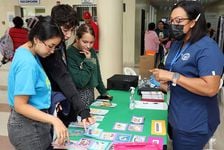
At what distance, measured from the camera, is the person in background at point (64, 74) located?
4.63 feet

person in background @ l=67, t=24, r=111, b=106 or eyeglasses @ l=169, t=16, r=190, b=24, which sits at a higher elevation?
eyeglasses @ l=169, t=16, r=190, b=24

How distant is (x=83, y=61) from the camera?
73.6 inches

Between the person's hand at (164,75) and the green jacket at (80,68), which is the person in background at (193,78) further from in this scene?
the green jacket at (80,68)

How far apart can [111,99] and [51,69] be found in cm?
90

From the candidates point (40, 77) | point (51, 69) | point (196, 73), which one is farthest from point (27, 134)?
point (196, 73)

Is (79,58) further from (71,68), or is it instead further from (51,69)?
(51,69)

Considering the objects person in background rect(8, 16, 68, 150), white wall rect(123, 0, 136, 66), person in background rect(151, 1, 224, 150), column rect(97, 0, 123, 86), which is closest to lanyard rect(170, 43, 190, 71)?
person in background rect(151, 1, 224, 150)

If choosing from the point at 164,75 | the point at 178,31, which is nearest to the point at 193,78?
the point at 164,75

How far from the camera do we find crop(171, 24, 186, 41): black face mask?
4.88 ft

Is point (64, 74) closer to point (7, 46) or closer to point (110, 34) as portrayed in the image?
point (110, 34)

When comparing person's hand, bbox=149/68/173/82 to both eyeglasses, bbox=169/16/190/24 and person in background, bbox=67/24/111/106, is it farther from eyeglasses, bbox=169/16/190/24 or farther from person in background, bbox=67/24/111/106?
person in background, bbox=67/24/111/106

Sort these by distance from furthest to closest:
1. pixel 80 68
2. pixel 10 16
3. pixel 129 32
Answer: pixel 129 32 → pixel 10 16 → pixel 80 68

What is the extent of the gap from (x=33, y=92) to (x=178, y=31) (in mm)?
886

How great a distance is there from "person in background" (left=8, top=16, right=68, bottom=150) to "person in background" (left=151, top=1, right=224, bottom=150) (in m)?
0.65
